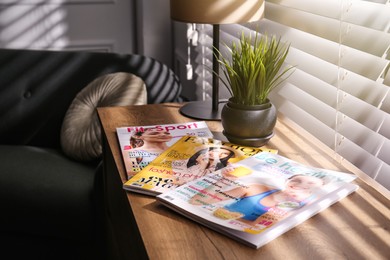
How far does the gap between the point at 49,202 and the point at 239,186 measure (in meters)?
0.96

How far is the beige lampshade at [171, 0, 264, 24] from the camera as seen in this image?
1.28 meters

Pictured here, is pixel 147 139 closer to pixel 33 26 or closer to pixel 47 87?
pixel 47 87

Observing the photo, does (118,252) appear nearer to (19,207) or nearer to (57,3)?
(19,207)

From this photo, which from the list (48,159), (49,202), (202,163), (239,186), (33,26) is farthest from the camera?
(33,26)

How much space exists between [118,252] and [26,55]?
3.34ft

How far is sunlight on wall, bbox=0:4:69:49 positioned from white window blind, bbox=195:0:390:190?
1495 mm

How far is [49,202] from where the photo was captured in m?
1.75

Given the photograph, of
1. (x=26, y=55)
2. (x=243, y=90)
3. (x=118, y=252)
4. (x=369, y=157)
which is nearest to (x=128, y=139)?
(x=243, y=90)

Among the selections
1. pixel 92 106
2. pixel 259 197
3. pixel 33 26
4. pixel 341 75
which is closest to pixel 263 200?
pixel 259 197

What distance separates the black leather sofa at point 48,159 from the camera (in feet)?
→ 5.74

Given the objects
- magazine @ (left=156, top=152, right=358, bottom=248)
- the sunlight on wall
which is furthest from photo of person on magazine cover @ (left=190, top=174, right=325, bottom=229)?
the sunlight on wall

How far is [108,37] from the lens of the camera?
2.87 meters

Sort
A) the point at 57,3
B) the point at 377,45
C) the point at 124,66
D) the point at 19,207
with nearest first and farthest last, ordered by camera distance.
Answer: the point at 377,45 < the point at 19,207 < the point at 124,66 < the point at 57,3

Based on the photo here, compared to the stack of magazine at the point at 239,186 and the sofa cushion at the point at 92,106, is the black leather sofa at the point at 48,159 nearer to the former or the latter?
the sofa cushion at the point at 92,106
